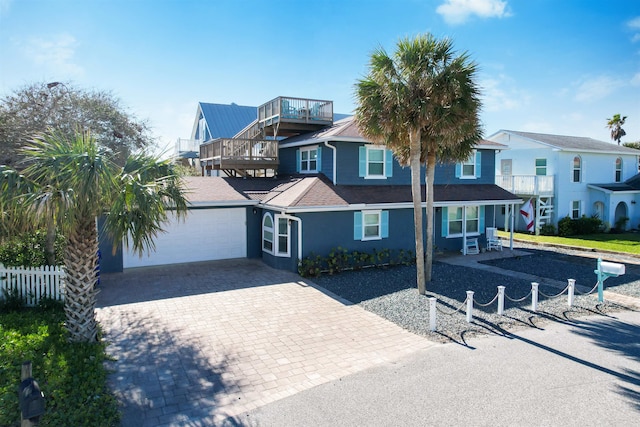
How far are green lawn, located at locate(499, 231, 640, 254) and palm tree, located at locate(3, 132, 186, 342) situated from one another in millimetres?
20819

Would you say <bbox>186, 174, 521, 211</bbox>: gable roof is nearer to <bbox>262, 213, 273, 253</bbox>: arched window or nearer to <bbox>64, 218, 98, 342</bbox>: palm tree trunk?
<bbox>262, 213, 273, 253</bbox>: arched window

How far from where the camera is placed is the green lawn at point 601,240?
20219 mm

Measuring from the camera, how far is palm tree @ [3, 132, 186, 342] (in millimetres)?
6887

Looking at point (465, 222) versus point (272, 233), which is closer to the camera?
point (272, 233)

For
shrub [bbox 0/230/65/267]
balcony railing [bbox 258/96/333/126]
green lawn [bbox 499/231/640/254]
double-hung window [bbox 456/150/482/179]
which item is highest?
balcony railing [bbox 258/96/333/126]

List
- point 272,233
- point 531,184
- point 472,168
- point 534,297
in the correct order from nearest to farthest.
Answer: point 534,297 → point 272,233 → point 472,168 → point 531,184

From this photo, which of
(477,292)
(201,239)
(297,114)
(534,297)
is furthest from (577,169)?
(201,239)

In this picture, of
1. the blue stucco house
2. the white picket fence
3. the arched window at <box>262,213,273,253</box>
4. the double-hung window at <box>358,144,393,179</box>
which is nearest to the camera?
the white picket fence

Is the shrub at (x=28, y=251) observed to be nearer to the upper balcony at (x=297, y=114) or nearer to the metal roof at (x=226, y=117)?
the upper balcony at (x=297, y=114)

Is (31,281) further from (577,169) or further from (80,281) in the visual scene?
(577,169)

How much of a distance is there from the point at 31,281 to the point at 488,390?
36.7 feet

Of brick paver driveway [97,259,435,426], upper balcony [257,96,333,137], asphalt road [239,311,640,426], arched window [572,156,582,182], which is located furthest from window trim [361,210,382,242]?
arched window [572,156,582,182]

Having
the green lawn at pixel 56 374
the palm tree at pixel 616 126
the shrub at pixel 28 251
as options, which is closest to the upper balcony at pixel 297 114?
the shrub at pixel 28 251

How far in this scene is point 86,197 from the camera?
684cm
